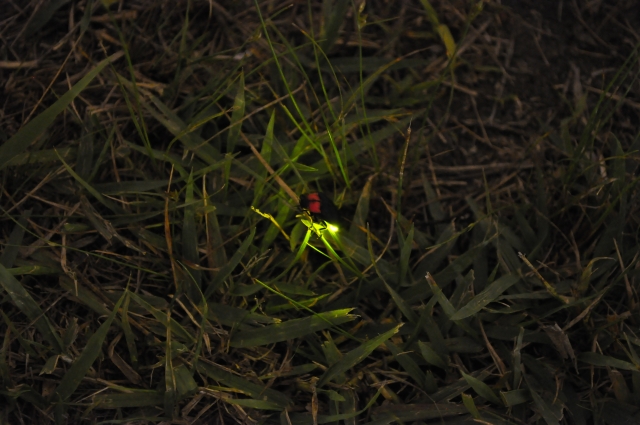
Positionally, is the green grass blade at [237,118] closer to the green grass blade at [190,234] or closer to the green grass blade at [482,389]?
the green grass blade at [190,234]

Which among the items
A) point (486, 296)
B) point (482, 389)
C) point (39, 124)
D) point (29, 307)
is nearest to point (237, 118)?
point (39, 124)

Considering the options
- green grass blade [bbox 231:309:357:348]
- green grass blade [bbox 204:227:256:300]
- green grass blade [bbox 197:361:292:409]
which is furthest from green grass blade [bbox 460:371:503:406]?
green grass blade [bbox 204:227:256:300]

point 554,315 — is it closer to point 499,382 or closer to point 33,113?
point 499,382

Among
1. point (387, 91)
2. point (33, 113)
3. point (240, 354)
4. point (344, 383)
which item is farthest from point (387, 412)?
point (33, 113)

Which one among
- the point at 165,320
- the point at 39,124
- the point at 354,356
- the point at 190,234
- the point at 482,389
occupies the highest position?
the point at 39,124

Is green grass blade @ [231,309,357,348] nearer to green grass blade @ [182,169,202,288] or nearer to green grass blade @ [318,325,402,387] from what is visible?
green grass blade @ [318,325,402,387]

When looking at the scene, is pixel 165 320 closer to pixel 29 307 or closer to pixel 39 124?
pixel 29 307

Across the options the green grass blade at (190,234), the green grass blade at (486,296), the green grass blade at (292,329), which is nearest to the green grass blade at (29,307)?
the green grass blade at (190,234)
